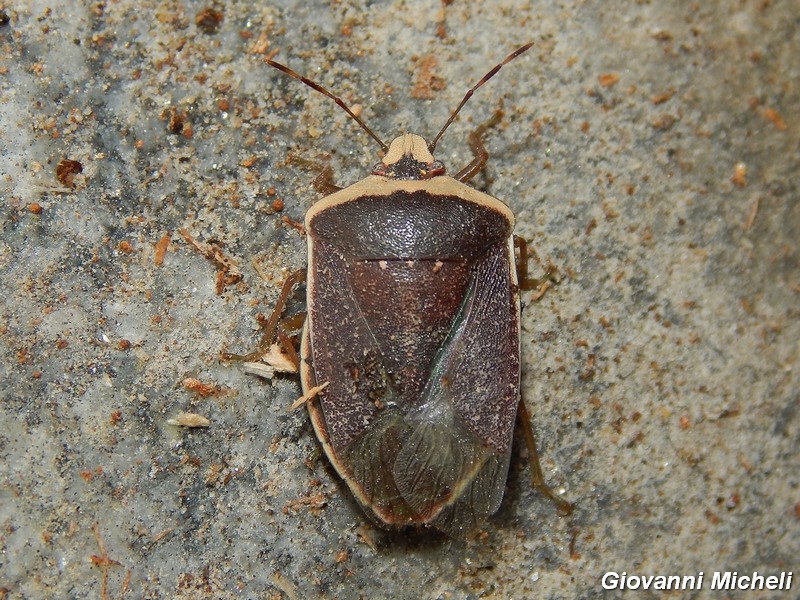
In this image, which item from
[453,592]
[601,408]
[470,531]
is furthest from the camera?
[601,408]

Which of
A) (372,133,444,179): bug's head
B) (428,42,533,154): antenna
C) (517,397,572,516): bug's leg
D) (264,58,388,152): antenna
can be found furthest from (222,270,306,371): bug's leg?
(517,397,572,516): bug's leg

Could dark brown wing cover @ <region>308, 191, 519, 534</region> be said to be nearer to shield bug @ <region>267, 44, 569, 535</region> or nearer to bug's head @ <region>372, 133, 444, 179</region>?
shield bug @ <region>267, 44, 569, 535</region>

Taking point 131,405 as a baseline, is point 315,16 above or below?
above

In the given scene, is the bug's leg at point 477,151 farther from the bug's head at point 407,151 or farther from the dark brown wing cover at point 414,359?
the dark brown wing cover at point 414,359

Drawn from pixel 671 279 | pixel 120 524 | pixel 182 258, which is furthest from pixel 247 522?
pixel 671 279

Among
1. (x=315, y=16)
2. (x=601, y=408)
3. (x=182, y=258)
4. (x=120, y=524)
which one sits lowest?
(x=120, y=524)

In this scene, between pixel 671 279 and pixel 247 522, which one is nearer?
pixel 247 522

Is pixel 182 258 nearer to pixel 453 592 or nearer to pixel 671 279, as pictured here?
pixel 453 592
